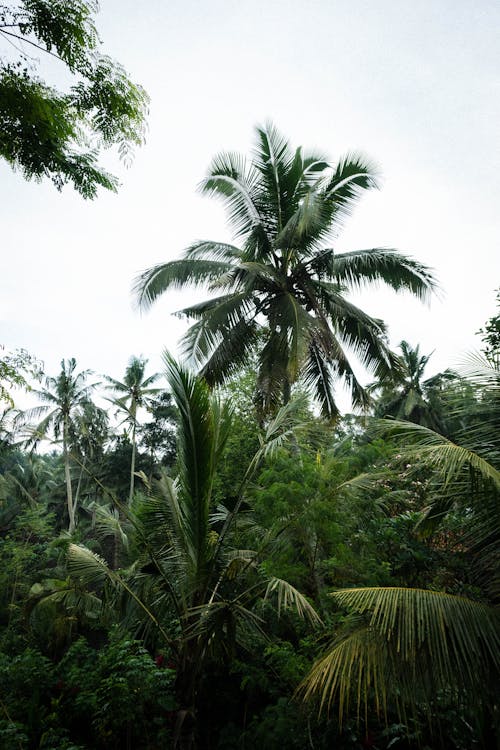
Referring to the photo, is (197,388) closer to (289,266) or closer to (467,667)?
(467,667)

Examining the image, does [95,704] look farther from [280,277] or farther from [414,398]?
[414,398]

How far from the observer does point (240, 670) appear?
20.7ft

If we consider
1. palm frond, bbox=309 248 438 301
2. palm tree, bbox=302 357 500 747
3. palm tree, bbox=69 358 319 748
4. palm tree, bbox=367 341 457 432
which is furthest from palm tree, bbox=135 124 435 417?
palm tree, bbox=367 341 457 432

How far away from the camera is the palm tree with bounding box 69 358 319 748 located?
4754 mm

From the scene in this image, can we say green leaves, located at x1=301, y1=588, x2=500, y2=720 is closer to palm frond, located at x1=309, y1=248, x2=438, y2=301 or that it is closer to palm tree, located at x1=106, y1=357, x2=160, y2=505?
palm frond, located at x1=309, y1=248, x2=438, y2=301

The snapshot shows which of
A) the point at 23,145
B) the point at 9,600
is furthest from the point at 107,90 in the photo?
the point at 9,600

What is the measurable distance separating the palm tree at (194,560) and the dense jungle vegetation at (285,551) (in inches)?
1.1

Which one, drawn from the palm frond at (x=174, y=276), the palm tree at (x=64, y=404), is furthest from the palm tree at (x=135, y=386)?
the palm frond at (x=174, y=276)

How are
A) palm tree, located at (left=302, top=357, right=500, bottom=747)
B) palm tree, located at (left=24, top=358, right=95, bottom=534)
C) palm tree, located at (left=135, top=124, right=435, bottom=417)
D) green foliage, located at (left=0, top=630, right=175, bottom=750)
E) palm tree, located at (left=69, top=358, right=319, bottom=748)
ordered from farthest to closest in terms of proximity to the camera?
palm tree, located at (left=24, top=358, right=95, bottom=534) → palm tree, located at (left=135, top=124, right=435, bottom=417) → green foliage, located at (left=0, top=630, right=175, bottom=750) → palm tree, located at (left=69, top=358, right=319, bottom=748) → palm tree, located at (left=302, top=357, right=500, bottom=747)

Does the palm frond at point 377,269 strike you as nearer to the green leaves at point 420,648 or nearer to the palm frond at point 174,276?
the palm frond at point 174,276

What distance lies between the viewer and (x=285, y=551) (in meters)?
6.33

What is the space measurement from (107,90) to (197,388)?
3.00 m

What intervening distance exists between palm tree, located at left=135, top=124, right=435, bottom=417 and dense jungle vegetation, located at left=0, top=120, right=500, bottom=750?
0.05 metres

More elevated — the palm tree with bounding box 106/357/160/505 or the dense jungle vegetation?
the palm tree with bounding box 106/357/160/505
